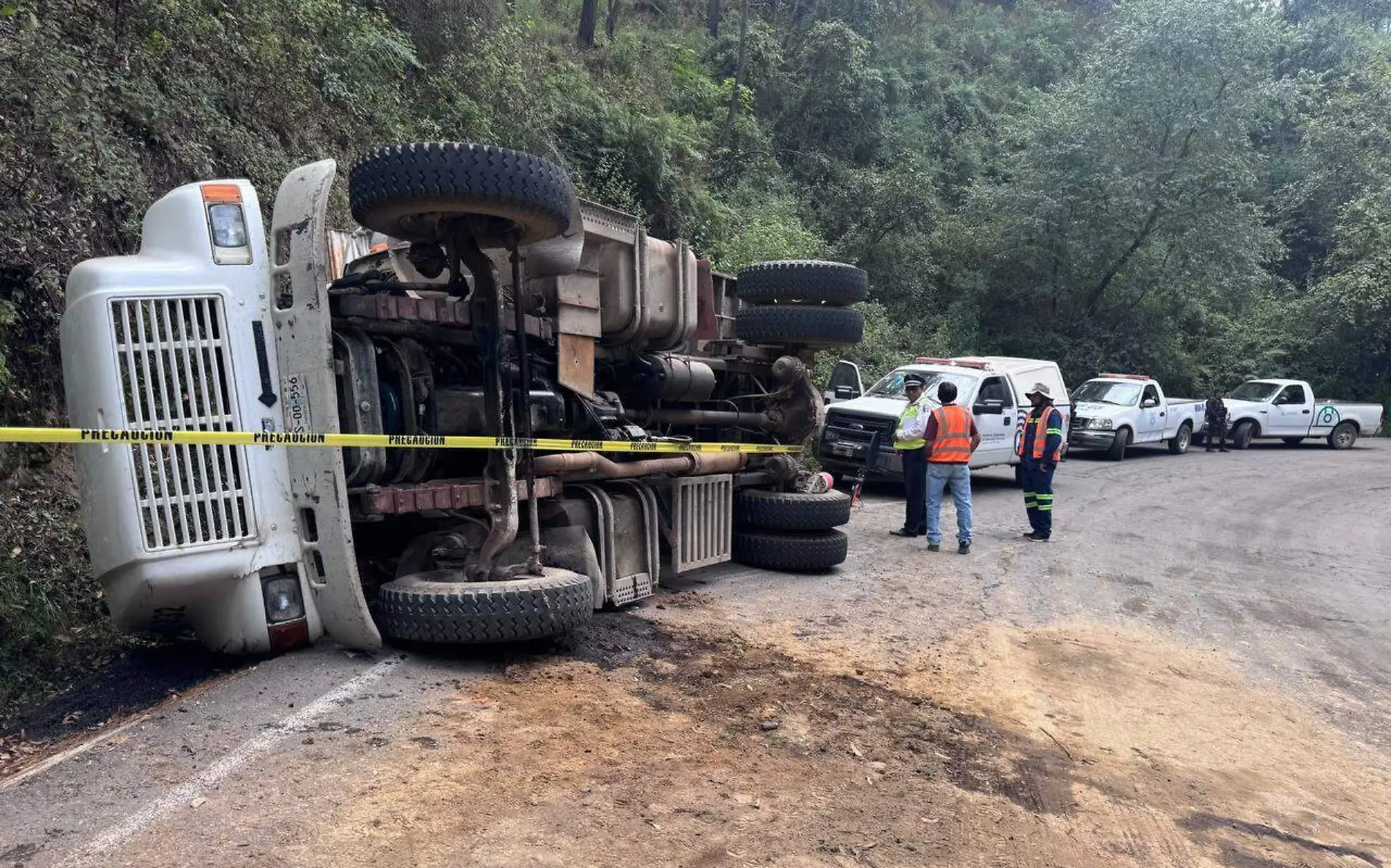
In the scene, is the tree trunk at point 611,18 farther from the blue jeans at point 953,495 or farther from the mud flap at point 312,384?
the mud flap at point 312,384

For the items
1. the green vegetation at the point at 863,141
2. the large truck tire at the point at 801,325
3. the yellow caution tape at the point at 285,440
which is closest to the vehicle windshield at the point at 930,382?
the green vegetation at the point at 863,141

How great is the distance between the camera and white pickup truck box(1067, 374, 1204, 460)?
18906mm

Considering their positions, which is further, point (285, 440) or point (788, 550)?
point (788, 550)

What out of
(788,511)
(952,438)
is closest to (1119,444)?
(952,438)

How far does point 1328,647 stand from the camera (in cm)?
650

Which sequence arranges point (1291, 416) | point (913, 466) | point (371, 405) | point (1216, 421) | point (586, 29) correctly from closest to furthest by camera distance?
point (371, 405) < point (913, 466) < point (586, 29) < point (1216, 421) < point (1291, 416)

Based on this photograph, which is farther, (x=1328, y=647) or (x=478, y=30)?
(x=478, y=30)

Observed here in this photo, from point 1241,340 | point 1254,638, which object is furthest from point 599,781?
point 1241,340

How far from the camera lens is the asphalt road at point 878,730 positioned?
9.37 feet

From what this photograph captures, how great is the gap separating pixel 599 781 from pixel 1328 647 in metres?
5.75

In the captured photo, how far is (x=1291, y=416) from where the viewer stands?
2241 centimetres

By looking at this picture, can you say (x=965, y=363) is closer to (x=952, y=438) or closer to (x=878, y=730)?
(x=952, y=438)

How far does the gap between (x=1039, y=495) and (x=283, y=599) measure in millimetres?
8048

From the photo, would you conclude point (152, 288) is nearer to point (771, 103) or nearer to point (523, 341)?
point (523, 341)
